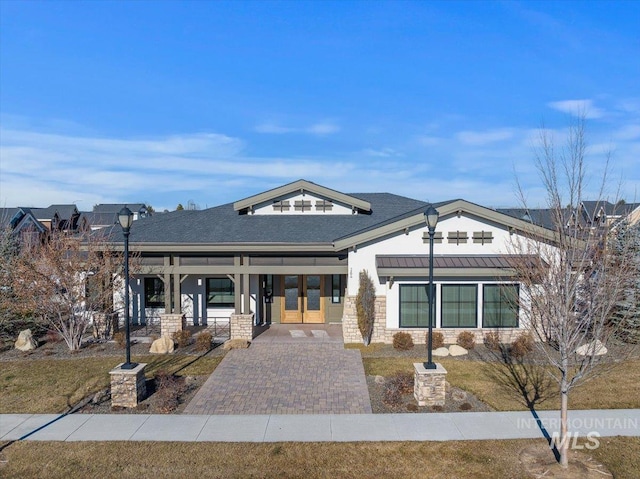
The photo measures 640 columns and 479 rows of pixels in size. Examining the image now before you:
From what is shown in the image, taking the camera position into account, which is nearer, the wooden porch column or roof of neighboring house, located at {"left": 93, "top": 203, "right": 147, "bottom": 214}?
the wooden porch column

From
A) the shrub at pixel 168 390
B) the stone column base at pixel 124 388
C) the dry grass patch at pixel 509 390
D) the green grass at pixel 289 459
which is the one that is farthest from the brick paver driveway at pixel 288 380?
the green grass at pixel 289 459

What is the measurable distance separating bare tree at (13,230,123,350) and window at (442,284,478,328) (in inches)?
499

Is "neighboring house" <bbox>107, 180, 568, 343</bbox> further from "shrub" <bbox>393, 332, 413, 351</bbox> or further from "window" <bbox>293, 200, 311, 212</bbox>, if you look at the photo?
"window" <bbox>293, 200, 311, 212</bbox>

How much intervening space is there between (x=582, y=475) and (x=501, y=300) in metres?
9.32

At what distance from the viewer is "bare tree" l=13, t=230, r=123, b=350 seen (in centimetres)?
1583

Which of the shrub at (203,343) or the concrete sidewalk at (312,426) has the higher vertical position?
the shrub at (203,343)

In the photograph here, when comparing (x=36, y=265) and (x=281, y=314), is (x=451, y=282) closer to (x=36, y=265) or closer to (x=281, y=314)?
(x=281, y=314)

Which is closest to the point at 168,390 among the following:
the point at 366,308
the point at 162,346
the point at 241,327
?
the point at 162,346

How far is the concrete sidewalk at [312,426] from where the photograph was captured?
30.5ft

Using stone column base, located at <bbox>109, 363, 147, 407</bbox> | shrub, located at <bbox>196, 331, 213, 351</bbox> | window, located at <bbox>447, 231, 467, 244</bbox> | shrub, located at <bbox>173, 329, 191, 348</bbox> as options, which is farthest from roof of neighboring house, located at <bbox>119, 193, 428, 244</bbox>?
stone column base, located at <bbox>109, 363, 147, 407</bbox>

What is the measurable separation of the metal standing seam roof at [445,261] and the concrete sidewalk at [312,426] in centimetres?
643

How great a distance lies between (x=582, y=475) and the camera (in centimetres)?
772

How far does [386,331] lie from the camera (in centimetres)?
1658

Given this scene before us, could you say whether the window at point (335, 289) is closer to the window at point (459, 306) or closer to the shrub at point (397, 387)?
the window at point (459, 306)
